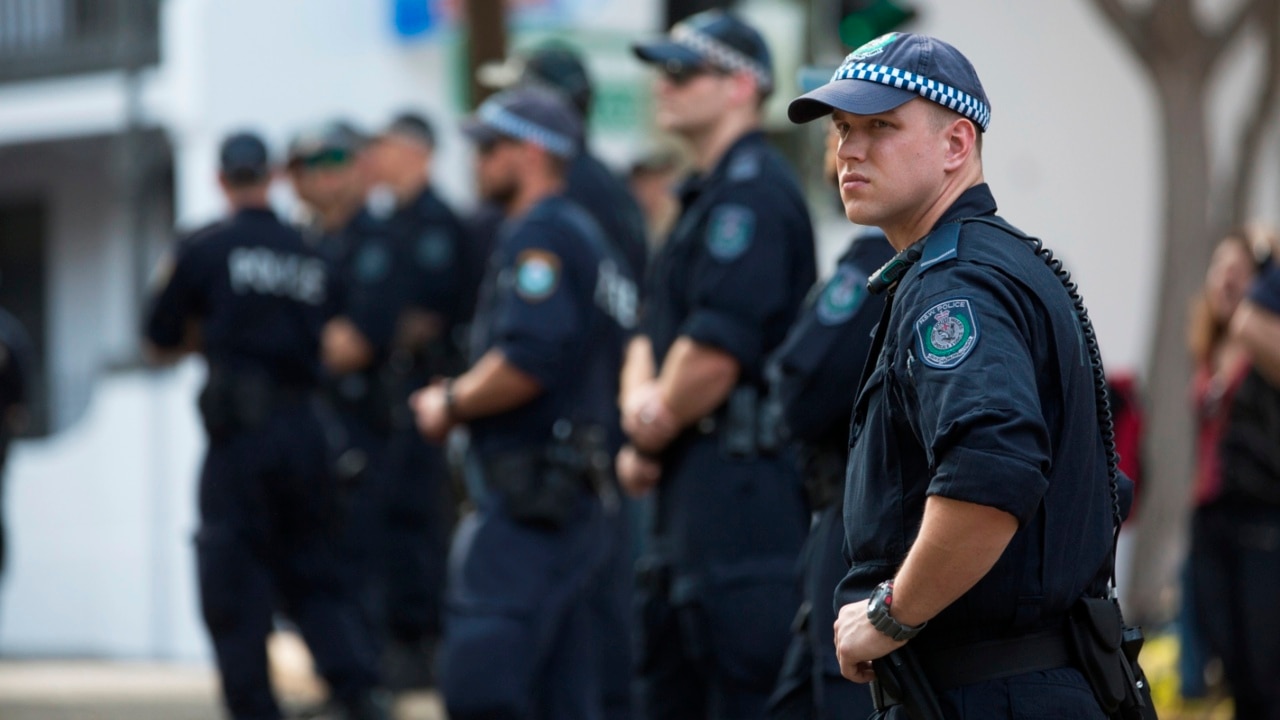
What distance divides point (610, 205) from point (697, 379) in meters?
2.10

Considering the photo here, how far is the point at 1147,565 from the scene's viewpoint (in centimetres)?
994

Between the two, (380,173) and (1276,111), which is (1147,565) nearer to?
(1276,111)

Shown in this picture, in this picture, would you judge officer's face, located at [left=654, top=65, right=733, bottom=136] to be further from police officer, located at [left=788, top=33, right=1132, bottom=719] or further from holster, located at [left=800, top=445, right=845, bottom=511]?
police officer, located at [left=788, top=33, right=1132, bottom=719]

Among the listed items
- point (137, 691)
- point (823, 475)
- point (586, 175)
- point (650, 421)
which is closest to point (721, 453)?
point (650, 421)

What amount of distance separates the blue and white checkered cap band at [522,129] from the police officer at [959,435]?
9.14 ft

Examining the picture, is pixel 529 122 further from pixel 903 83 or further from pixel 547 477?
pixel 903 83

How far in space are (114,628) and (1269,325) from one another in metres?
8.86

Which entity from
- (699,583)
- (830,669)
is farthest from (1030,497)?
(699,583)

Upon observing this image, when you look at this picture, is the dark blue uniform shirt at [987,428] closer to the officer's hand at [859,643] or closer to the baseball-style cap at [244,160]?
the officer's hand at [859,643]

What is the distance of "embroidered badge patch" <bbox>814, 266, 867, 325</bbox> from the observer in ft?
13.7

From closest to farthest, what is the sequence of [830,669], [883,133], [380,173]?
1. [883,133]
2. [830,669]
3. [380,173]

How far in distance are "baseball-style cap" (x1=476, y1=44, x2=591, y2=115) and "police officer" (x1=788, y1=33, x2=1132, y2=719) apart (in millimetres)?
3934

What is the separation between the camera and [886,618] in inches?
117

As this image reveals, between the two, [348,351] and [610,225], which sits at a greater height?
[610,225]
